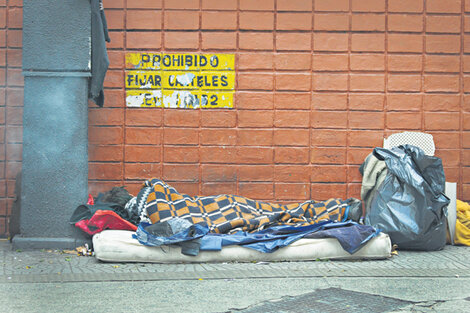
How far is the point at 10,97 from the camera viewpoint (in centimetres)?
758

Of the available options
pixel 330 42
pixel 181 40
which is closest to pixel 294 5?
pixel 330 42

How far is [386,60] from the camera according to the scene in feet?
25.5

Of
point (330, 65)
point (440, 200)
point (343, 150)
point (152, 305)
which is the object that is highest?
point (330, 65)

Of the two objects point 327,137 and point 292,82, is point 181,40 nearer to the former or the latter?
point 292,82

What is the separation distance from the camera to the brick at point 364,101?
306 inches

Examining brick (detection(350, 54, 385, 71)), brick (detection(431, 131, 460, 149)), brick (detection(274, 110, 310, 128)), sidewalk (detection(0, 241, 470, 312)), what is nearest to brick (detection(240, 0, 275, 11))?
brick (detection(350, 54, 385, 71))

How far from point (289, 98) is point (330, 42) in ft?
2.77

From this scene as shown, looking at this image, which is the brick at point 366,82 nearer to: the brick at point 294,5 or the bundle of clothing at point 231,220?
the brick at point 294,5

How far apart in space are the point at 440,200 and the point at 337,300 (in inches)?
99.5

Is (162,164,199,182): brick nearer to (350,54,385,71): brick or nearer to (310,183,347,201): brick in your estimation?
(310,183,347,201): brick

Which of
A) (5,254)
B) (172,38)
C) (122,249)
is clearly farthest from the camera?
(172,38)

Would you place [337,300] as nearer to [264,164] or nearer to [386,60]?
[264,164]

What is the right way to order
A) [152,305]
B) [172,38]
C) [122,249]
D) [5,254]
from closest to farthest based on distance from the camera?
1. [152,305]
2. [122,249]
3. [5,254]
4. [172,38]

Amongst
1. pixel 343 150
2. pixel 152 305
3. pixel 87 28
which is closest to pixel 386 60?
pixel 343 150
